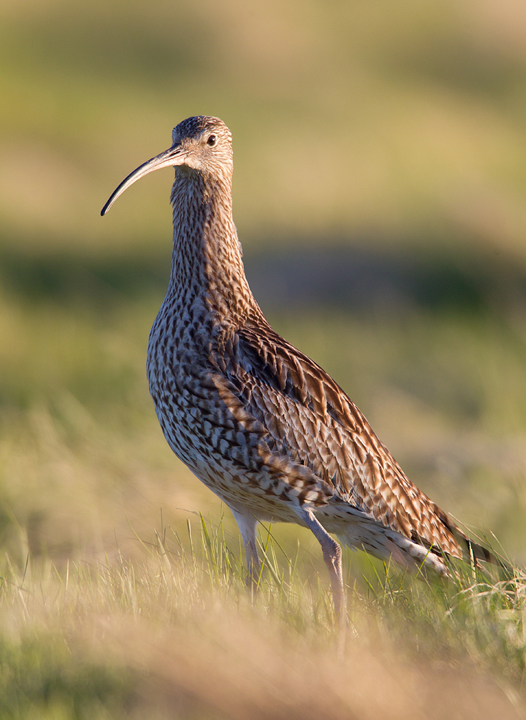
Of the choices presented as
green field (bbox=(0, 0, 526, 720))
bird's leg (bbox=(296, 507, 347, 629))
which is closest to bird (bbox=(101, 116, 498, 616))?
bird's leg (bbox=(296, 507, 347, 629))

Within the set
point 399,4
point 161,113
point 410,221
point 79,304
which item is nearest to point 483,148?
point 410,221

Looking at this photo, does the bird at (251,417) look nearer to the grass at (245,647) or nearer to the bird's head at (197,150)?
the bird's head at (197,150)

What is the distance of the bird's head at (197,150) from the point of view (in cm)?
483

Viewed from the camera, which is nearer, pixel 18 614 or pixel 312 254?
pixel 18 614

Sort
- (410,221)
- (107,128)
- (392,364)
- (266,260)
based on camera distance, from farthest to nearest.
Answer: (107,128), (410,221), (266,260), (392,364)

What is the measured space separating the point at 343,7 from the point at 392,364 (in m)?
27.4

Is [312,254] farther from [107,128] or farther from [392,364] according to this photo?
[107,128]

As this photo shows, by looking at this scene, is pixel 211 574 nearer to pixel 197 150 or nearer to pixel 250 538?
pixel 250 538

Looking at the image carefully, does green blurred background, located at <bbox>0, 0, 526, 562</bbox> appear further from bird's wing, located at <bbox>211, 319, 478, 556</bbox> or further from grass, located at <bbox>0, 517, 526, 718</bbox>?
grass, located at <bbox>0, 517, 526, 718</bbox>

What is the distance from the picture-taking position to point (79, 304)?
16.2 m

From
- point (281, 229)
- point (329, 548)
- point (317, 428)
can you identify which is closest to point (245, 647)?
point (329, 548)

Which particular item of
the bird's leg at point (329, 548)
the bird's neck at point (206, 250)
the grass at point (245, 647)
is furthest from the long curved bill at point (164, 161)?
the grass at point (245, 647)

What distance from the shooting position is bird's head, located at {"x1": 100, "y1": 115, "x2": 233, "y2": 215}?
483 centimetres

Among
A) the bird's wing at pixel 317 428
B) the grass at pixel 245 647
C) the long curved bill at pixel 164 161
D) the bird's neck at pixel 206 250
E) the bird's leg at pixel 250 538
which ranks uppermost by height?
the long curved bill at pixel 164 161
